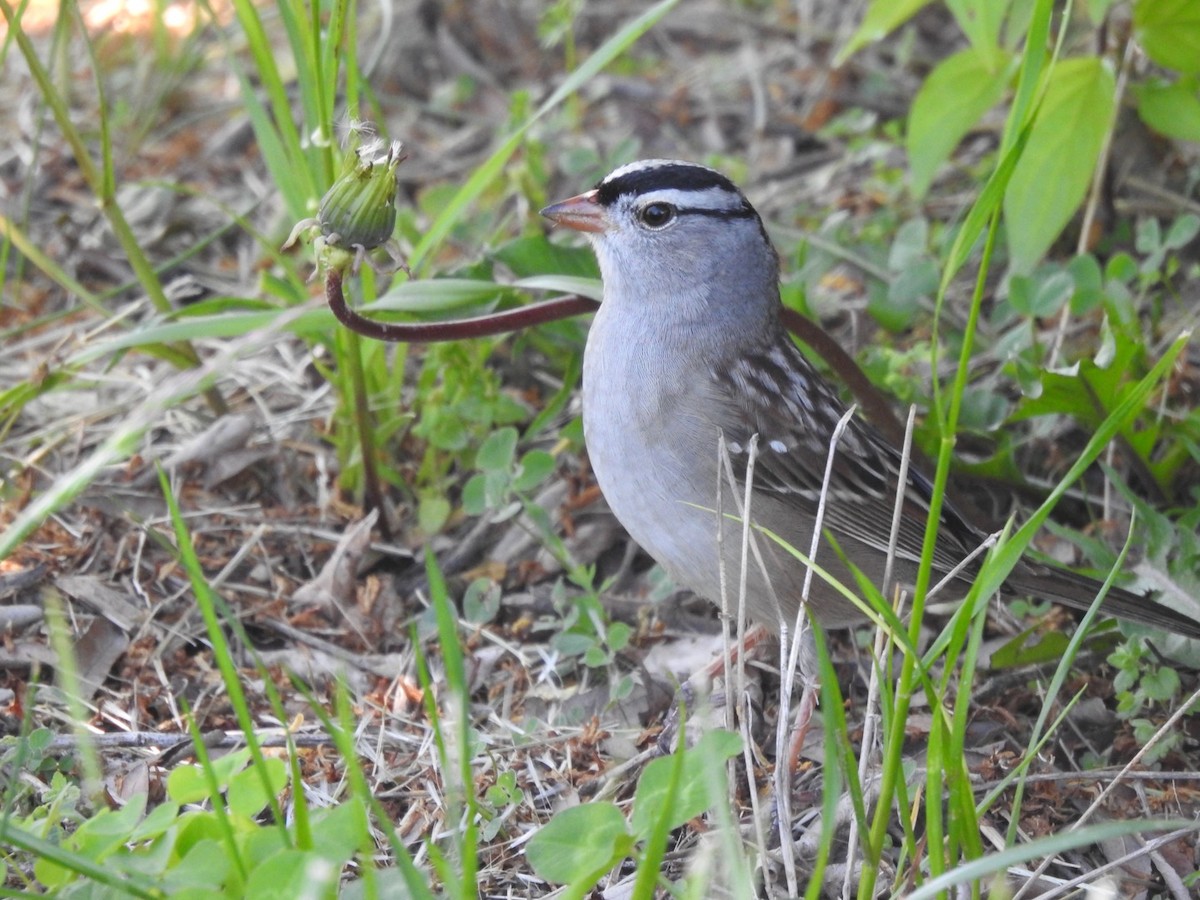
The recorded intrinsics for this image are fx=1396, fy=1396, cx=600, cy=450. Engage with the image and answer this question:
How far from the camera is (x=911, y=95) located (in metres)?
4.94

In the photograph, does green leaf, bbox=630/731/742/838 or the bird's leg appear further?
the bird's leg

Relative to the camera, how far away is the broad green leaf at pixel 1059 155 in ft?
11.4

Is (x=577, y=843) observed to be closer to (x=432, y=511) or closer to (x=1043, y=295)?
(x=432, y=511)

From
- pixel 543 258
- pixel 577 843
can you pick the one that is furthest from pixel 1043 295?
pixel 577 843

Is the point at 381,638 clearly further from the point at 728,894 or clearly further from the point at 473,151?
the point at 473,151

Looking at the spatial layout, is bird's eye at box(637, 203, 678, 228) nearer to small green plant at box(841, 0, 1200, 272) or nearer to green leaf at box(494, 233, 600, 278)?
green leaf at box(494, 233, 600, 278)

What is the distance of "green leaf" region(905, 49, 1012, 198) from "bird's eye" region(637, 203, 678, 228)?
3.09ft

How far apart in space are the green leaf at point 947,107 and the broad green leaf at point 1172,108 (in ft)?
1.31

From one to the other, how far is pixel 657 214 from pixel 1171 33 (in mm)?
1437

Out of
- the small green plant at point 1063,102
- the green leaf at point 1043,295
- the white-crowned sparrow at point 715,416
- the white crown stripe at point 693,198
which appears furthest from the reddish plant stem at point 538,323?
the small green plant at point 1063,102

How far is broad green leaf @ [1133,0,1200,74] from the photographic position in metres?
3.44

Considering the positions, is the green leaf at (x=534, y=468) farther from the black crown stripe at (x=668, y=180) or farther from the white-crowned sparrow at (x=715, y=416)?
the black crown stripe at (x=668, y=180)

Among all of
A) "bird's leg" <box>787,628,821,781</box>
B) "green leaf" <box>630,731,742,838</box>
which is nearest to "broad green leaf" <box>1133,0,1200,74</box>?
"bird's leg" <box>787,628,821,781</box>

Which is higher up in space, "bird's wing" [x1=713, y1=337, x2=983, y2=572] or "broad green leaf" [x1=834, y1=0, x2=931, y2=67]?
"broad green leaf" [x1=834, y1=0, x2=931, y2=67]
